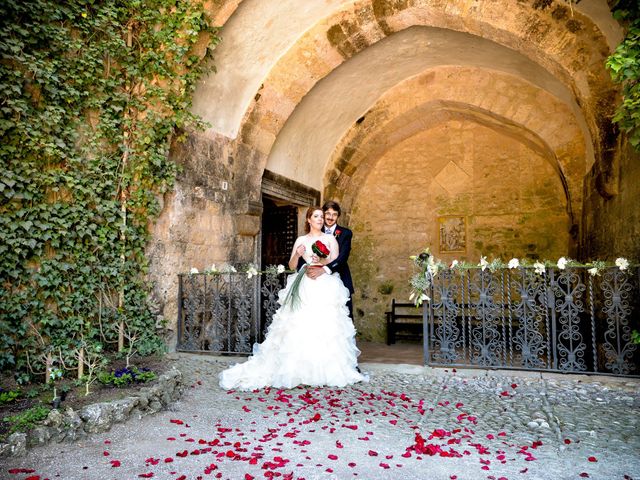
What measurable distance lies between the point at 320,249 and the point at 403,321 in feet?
18.1

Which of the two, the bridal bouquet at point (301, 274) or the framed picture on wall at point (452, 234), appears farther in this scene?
the framed picture on wall at point (452, 234)

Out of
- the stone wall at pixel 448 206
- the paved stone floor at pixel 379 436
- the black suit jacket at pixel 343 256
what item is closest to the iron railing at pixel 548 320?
the paved stone floor at pixel 379 436

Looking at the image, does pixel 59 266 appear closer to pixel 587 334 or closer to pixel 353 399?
pixel 353 399

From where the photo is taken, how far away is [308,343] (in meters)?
4.60

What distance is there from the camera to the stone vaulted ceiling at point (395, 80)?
5945mm

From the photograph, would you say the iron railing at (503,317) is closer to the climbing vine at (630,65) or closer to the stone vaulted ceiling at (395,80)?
the climbing vine at (630,65)

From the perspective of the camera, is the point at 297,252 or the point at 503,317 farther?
the point at 297,252

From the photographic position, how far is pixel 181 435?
3.15 metres

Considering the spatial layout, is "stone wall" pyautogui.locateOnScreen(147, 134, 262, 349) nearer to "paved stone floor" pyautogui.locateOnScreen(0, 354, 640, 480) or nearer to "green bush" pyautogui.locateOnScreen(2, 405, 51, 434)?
"paved stone floor" pyautogui.locateOnScreen(0, 354, 640, 480)

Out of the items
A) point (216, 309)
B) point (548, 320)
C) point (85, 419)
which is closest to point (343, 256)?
point (216, 309)

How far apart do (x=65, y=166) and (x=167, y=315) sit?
2.02 m

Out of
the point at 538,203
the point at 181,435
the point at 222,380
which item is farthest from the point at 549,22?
the point at 181,435

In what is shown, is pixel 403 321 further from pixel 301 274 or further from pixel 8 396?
pixel 8 396

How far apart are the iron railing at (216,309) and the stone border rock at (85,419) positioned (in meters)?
1.96
